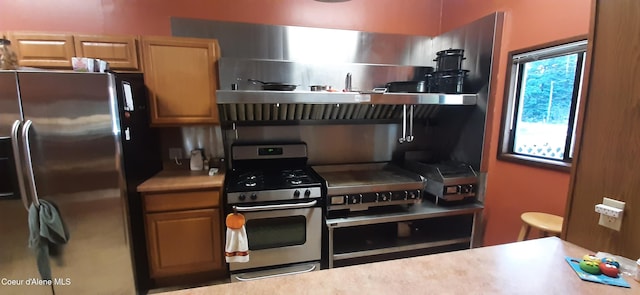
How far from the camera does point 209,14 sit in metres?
2.33

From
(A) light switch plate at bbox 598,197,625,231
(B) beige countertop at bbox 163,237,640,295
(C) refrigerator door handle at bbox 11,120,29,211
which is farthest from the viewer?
(C) refrigerator door handle at bbox 11,120,29,211

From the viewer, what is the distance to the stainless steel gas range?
194cm

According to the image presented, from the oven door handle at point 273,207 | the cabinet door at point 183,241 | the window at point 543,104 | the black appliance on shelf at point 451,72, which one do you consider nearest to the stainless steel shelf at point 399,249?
the oven door handle at point 273,207

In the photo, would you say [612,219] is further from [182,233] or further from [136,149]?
[136,149]

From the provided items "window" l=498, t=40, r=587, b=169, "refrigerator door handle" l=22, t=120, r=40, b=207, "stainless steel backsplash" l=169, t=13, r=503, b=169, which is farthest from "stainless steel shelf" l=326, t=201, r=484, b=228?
"refrigerator door handle" l=22, t=120, r=40, b=207

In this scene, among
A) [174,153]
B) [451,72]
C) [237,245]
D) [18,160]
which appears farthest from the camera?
[174,153]

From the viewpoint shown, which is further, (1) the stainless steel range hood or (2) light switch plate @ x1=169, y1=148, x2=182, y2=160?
(2) light switch plate @ x1=169, y1=148, x2=182, y2=160

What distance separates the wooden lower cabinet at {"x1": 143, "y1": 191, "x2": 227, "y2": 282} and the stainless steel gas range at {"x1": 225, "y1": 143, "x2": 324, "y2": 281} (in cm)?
17

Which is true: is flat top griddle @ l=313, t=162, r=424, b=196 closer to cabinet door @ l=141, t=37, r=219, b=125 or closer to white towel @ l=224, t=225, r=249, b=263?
white towel @ l=224, t=225, r=249, b=263

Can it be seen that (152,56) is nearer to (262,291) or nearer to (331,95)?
(331,95)

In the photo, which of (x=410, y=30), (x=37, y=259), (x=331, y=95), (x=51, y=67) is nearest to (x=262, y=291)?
(x=331, y=95)

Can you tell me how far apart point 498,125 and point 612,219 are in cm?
130

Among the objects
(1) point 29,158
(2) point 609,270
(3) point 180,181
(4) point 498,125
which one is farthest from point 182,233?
(4) point 498,125

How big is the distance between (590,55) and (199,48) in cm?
231
